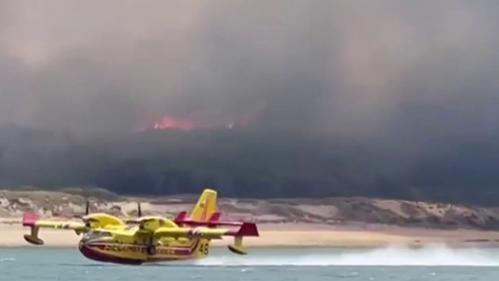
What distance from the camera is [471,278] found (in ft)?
623

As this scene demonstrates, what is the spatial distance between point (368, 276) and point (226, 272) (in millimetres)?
18625

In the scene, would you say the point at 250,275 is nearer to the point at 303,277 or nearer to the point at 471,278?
the point at 303,277

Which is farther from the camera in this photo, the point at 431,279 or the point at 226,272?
the point at 226,272

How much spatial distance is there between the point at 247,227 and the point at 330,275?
51.5ft

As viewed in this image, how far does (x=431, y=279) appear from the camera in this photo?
7293 inches

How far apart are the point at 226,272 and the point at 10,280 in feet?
116

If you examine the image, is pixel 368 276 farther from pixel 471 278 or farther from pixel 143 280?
pixel 143 280

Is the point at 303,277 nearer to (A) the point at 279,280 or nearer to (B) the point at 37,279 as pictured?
(A) the point at 279,280

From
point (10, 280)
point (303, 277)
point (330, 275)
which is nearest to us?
point (10, 280)

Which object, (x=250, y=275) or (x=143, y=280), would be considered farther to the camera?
(x=250, y=275)

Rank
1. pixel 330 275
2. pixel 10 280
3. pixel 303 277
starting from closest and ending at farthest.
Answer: pixel 10 280 < pixel 303 277 < pixel 330 275

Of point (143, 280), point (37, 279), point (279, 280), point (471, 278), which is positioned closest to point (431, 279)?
point (471, 278)

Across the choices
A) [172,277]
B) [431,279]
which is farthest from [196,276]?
[431,279]

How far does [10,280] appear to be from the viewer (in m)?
172
